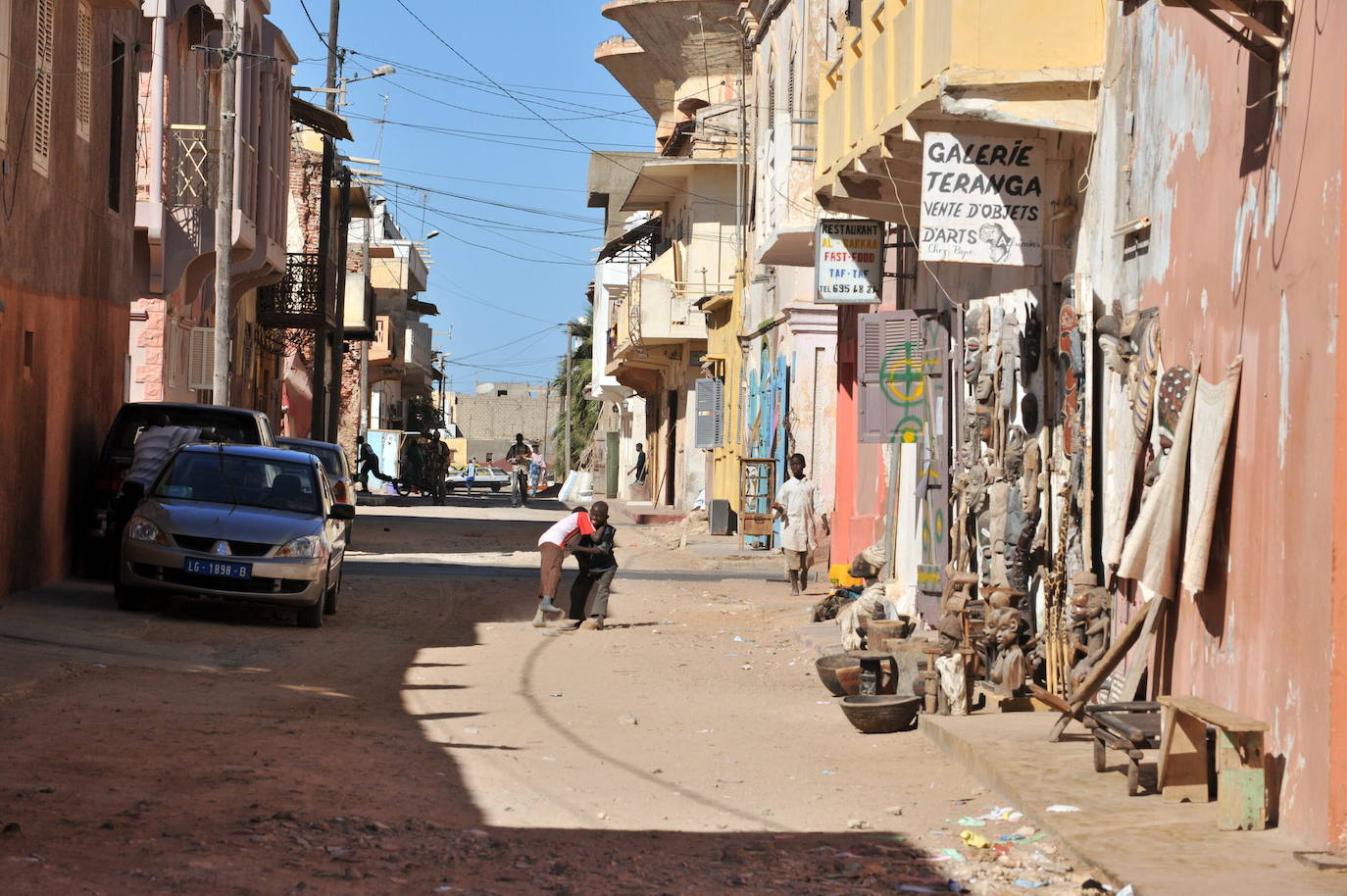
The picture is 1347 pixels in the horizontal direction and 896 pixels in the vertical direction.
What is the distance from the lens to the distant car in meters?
72.5

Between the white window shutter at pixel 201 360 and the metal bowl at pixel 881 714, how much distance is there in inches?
768

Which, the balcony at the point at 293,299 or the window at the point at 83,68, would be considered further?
the balcony at the point at 293,299

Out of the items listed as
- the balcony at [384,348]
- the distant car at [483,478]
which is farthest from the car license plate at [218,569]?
the distant car at [483,478]

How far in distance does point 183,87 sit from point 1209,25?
2043cm

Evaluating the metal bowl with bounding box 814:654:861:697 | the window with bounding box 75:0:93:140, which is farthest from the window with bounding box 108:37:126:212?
the metal bowl with bounding box 814:654:861:697

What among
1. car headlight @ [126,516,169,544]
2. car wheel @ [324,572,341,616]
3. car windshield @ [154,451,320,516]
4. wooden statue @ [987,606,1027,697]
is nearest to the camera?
wooden statue @ [987,606,1027,697]

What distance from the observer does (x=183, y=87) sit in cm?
2702

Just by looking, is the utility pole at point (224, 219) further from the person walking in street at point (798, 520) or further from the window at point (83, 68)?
the person walking in street at point (798, 520)

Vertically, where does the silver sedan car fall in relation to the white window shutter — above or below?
below

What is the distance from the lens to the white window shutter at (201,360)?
2931cm

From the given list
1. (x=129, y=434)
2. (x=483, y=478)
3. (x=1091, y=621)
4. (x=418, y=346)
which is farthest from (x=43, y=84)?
(x=418, y=346)

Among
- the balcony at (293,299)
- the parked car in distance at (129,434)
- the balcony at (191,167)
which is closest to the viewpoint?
the parked car in distance at (129,434)

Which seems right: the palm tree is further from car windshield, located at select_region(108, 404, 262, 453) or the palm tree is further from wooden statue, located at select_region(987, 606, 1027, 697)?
wooden statue, located at select_region(987, 606, 1027, 697)

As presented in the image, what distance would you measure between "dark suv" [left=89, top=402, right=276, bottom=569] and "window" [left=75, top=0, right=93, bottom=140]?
3.13m
